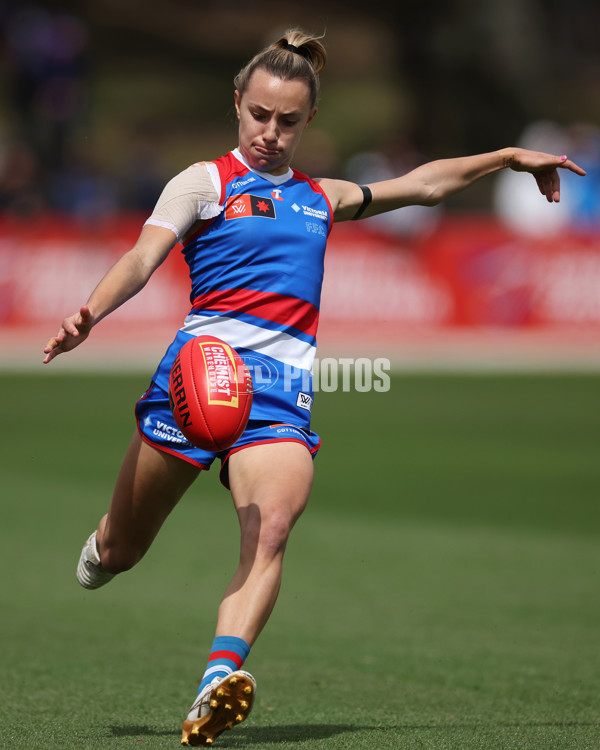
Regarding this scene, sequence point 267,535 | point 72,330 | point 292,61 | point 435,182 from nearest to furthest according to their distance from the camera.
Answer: point 72,330, point 267,535, point 292,61, point 435,182

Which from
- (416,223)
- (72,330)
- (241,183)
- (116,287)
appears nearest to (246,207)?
(241,183)

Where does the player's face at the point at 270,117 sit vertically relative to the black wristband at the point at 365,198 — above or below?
above

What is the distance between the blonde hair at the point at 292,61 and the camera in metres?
4.93

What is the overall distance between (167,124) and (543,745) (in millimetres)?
37130

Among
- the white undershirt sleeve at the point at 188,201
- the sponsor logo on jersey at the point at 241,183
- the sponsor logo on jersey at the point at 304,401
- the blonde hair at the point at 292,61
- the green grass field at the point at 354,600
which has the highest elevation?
the blonde hair at the point at 292,61

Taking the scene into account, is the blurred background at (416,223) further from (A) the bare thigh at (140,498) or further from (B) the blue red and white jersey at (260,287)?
(B) the blue red and white jersey at (260,287)

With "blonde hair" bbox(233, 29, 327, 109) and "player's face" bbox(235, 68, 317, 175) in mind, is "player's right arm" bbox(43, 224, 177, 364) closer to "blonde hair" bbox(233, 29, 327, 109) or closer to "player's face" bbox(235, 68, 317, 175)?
"player's face" bbox(235, 68, 317, 175)

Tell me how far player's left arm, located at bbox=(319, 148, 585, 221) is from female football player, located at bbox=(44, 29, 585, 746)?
73 mm

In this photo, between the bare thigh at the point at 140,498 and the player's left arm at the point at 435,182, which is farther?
the player's left arm at the point at 435,182

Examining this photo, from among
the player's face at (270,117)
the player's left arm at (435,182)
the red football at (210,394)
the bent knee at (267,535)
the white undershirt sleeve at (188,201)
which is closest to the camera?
the red football at (210,394)

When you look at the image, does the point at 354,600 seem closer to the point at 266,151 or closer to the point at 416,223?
the point at 266,151

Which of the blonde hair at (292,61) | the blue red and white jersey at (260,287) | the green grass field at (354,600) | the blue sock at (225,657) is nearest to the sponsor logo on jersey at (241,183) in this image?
the blue red and white jersey at (260,287)

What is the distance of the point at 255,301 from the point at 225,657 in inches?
54.8

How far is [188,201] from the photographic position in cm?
484
